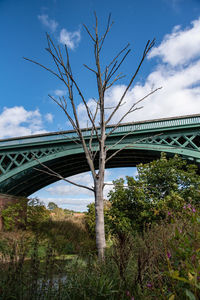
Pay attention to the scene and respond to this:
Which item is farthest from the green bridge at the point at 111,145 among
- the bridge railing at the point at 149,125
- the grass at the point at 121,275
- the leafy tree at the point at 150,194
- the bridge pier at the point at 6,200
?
the grass at the point at 121,275

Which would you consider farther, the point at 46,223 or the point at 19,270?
the point at 46,223

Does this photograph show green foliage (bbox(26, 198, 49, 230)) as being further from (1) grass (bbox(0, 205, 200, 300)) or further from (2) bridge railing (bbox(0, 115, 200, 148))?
(1) grass (bbox(0, 205, 200, 300))

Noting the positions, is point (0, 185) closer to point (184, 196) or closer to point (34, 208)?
point (34, 208)

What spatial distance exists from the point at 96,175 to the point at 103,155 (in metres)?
0.53

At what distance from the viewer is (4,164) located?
22172 mm

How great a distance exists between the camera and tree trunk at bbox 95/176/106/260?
451cm

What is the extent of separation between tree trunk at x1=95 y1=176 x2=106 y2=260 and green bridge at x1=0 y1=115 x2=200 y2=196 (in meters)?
8.77

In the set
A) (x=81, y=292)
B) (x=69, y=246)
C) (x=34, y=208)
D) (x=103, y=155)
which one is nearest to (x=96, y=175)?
(x=103, y=155)

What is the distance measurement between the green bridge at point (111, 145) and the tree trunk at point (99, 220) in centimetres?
877

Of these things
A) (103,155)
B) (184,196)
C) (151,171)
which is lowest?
(184,196)

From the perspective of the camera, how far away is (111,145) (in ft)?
55.7

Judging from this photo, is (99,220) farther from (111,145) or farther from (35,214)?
(35,214)

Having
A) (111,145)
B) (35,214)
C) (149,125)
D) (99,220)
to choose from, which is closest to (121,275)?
(99,220)

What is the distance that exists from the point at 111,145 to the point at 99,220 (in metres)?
12.5
